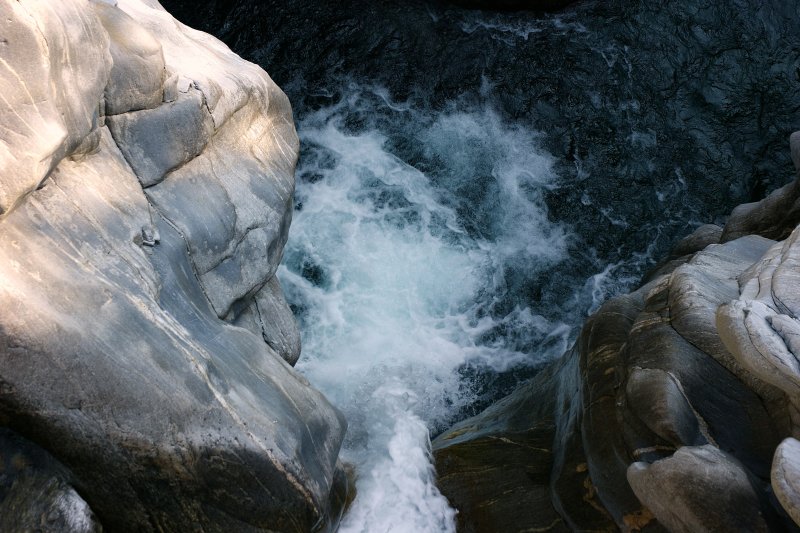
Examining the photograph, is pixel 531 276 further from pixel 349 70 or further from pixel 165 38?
pixel 165 38

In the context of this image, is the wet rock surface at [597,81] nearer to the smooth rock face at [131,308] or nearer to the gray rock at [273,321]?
the gray rock at [273,321]

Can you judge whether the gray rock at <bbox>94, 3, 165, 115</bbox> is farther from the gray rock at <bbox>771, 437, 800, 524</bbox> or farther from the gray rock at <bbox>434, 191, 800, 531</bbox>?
the gray rock at <bbox>771, 437, 800, 524</bbox>

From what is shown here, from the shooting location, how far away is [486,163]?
388 inches

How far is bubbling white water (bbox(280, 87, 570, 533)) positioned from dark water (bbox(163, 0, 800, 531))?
0.03 m

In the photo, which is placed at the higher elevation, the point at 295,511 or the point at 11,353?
the point at 11,353

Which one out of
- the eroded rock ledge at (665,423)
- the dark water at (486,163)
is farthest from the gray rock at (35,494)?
the dark water at (486,163)

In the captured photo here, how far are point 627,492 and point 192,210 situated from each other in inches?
127

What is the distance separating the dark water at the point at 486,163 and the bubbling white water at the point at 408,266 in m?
0.03

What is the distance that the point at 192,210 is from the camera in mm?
4875

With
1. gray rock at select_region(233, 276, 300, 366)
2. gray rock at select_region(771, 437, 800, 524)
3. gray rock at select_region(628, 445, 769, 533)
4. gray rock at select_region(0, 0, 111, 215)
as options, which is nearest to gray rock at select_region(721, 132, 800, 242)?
gray rock at select_region(628, 445, 769, 533)

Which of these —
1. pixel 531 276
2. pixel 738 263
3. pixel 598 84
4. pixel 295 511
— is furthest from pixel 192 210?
pixel 598 84

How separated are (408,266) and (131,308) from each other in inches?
202

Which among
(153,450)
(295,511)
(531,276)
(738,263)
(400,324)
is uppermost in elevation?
(738,263)

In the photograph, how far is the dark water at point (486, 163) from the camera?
7961 millimetres
